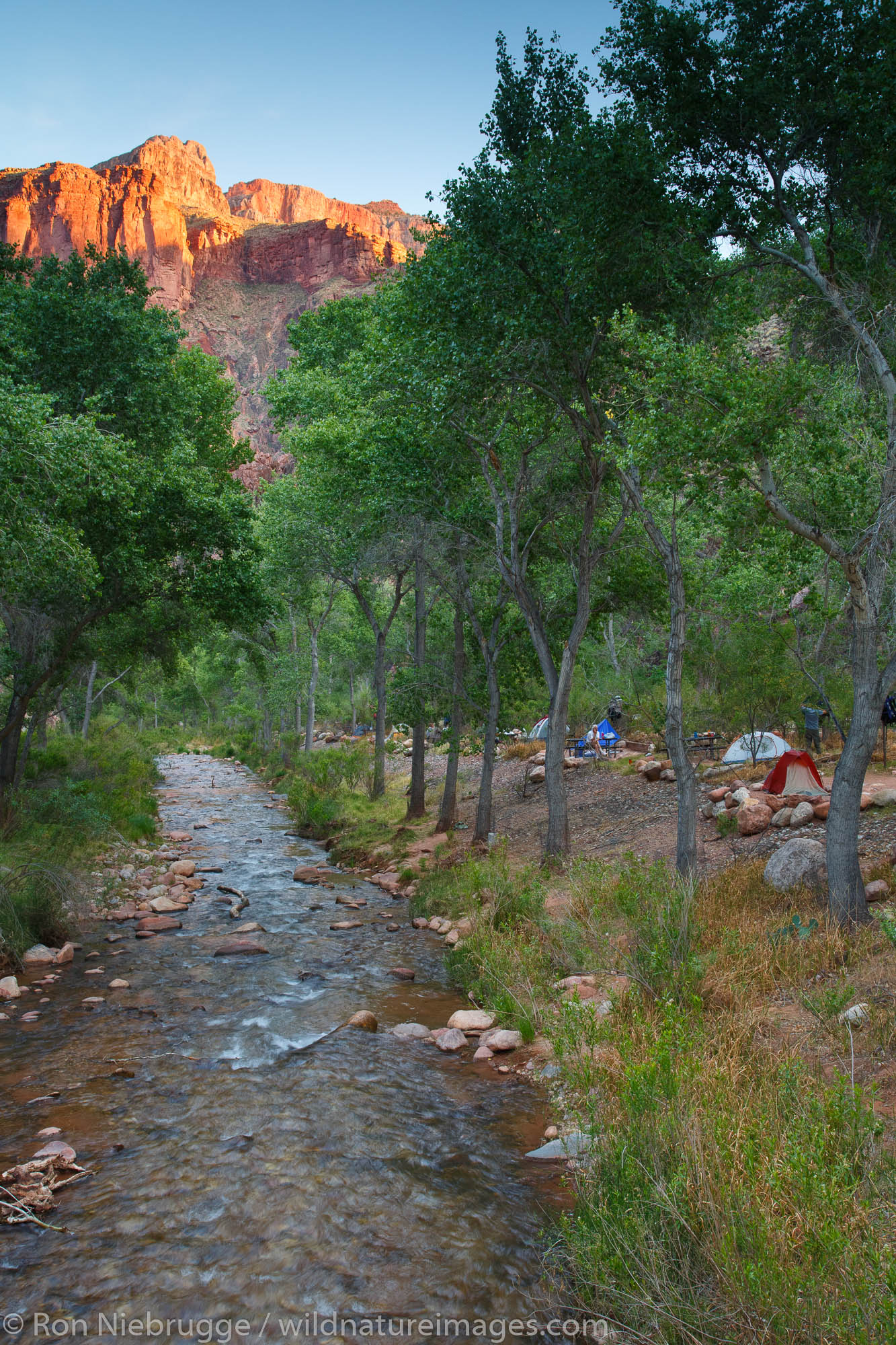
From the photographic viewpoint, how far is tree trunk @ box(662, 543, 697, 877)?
1007 cm

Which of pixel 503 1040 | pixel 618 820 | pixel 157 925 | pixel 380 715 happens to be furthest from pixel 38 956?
pixel 380 715

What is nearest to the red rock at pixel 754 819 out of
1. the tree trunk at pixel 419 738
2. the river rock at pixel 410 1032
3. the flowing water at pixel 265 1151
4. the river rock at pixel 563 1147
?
the flowing water at pixel 265 1151

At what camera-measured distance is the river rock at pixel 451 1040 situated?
7703 mm

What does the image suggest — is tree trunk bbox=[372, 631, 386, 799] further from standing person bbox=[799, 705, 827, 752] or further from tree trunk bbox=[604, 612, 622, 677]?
standing person bbox=[799, 705, 827, 752]

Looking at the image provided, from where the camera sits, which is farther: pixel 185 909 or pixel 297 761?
pixel 297 761

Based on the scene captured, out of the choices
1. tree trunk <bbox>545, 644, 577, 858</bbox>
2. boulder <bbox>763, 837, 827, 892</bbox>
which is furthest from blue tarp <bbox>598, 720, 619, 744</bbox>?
boulder <bbox>763, 837, 827, 892</bbox>

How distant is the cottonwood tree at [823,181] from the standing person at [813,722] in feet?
34.1

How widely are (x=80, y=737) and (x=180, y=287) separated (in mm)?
123610

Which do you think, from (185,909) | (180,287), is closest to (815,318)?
(185,909)

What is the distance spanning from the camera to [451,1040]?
776 centimetres

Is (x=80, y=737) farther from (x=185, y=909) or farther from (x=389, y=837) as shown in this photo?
(x=185, y=909)

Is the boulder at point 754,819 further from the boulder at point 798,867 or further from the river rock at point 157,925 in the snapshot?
the river rock at point 157,925

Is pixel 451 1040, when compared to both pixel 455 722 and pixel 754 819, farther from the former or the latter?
pixel 455 722

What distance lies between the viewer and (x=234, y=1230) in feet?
15.5
